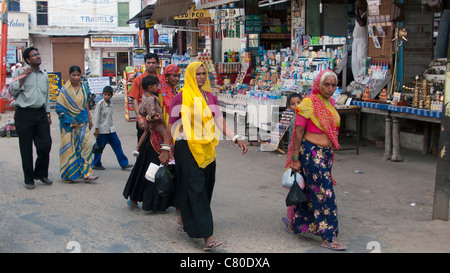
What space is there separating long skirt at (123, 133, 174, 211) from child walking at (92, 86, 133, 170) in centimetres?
262

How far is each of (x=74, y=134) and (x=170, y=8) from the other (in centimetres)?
728

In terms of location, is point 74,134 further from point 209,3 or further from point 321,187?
point 209,3

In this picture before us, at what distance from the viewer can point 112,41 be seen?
35.0 metres

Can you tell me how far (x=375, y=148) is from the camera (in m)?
10.1

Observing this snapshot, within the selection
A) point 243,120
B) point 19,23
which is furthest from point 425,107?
point 19,23

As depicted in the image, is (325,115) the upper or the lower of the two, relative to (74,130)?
upper

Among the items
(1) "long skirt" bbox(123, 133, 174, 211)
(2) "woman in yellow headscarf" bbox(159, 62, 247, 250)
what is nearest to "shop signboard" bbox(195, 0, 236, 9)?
(1) "long skirt" bbox(123, 133, 174, 211)

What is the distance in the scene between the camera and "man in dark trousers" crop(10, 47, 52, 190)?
715 centimetres

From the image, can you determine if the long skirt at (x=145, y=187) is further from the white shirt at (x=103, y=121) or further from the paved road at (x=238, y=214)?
the white shirt at (x=103, y=121)

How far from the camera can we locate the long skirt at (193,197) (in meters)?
4.67

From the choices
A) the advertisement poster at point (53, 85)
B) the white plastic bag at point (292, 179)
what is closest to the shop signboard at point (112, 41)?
the advertisement poster at point (53, 85)

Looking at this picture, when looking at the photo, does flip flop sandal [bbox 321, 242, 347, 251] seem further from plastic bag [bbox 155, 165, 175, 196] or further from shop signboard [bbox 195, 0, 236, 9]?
shop signboard [bbox 195, 0, 236, 9]

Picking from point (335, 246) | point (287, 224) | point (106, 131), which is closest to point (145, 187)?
point (287, 224)

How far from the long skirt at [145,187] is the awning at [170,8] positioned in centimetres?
797
